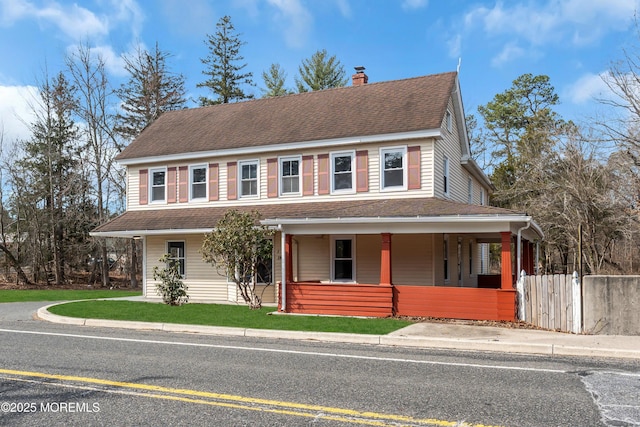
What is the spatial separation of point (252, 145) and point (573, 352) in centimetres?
1327

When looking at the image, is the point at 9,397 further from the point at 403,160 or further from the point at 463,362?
the point at 403,160

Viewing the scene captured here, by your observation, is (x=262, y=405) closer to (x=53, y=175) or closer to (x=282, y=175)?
(x=282, y=175)

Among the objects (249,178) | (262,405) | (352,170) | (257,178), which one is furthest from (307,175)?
(262,405)

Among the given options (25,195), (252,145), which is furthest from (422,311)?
(25,195)

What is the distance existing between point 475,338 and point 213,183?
12763 mm

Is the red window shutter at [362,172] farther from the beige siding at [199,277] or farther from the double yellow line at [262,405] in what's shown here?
the double yellow line at [262,405]

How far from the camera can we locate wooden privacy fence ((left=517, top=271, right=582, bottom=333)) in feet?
38.7

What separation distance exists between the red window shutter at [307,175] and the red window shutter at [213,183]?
11.8 feet

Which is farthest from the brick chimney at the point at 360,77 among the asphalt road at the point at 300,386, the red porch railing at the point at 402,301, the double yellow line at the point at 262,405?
the double yellow line at the point at 262,405

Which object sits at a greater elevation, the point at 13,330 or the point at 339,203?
the point at 339,203

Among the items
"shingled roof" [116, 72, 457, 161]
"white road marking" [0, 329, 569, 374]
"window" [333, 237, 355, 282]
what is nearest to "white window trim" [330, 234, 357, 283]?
"window" [333, 237, 355, 282]

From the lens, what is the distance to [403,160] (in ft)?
58.9

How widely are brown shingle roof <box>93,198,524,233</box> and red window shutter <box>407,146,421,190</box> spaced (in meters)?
0.54

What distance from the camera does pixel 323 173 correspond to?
19109 mm
